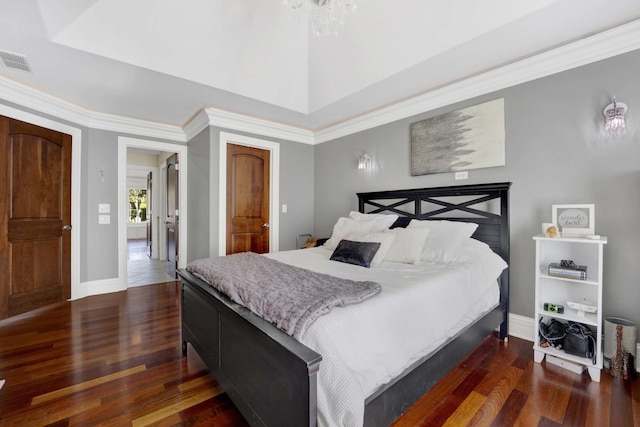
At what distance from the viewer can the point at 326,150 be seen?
4.51 m

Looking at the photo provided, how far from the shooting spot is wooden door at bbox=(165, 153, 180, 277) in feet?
15.0

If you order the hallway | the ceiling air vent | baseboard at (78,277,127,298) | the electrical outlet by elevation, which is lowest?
the hallway

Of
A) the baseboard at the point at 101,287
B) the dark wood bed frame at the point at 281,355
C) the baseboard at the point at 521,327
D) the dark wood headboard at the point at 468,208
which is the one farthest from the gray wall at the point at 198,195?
the baseboard at the point at 521,327

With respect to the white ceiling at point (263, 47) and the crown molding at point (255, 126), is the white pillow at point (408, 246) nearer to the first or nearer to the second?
the white ceiling at point (263, 47)

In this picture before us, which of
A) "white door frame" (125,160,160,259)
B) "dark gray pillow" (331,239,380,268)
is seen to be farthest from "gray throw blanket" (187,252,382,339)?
"white door frame" (125,160,160,259)

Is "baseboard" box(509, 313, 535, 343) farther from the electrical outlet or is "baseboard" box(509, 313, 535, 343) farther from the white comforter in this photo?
the electrical outlet

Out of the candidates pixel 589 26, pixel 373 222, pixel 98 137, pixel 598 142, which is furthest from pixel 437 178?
pixel 98 137

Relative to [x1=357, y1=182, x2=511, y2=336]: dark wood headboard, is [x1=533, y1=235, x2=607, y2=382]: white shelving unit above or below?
below

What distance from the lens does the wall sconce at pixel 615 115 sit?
6.46ft

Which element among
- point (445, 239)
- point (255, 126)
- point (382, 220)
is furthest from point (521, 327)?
point (255, 126)

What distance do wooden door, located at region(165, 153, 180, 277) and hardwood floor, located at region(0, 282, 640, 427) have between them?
212 cm

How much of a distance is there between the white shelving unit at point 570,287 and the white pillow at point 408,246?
83 cm

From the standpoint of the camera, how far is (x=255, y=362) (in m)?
1.29

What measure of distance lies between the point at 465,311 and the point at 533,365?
0.79 m
